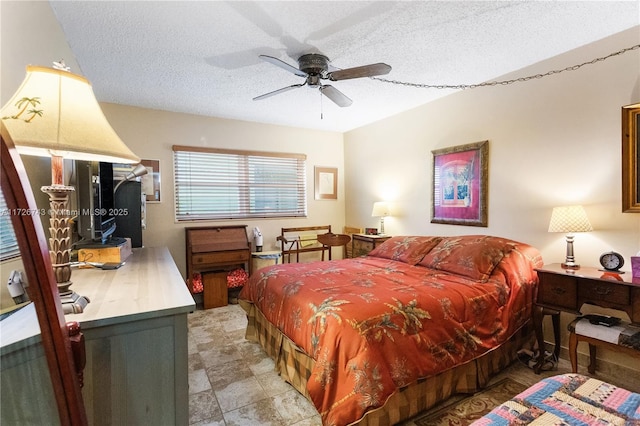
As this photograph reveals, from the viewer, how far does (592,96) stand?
235cm

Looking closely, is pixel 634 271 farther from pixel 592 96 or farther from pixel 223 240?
pixel 223 240

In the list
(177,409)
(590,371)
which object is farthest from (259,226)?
(590,371)

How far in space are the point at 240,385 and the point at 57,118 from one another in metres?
2.06

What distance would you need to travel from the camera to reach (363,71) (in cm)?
212

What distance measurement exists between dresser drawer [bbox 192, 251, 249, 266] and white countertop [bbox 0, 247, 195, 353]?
218cm

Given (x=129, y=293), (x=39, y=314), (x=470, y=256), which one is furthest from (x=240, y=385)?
(x=470, y=256)

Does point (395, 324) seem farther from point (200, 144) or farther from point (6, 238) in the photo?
point (200, 144)

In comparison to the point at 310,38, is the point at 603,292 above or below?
below

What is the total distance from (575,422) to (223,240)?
3807 millimetres

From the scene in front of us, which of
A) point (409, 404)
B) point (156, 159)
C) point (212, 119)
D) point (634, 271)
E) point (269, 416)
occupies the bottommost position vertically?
point (269, 416)

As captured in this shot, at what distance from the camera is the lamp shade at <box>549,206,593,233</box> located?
224 centimetres

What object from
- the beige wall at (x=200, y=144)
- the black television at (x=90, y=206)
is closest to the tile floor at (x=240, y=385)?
the black television at (x=90, y=206)

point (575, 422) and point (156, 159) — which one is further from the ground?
point (156, 159)

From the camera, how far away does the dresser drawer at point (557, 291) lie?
2139 mm
